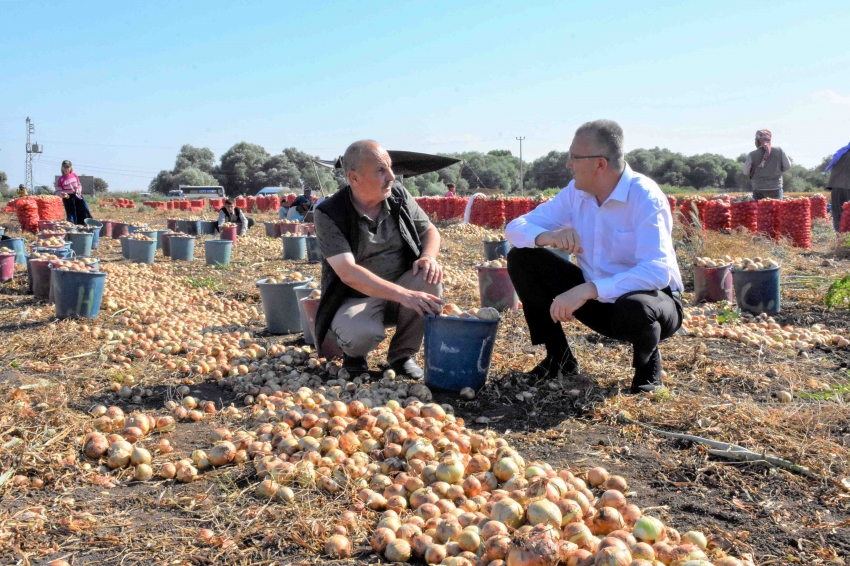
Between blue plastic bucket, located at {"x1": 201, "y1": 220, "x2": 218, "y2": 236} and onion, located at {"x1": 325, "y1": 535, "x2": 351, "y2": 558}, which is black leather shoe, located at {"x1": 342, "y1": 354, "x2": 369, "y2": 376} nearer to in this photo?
onion, located at {"x1": 325, "y1": 535, "x2": 351, "y2": 558}

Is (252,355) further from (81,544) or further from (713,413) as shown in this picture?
(713,413)

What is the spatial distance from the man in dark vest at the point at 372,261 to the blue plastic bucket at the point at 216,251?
6970mm

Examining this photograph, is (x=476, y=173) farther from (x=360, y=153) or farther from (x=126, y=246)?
(x=360, y=153)

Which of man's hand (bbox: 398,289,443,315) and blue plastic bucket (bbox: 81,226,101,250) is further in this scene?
blue plastic bucket (bbox: 81,226,101,250)

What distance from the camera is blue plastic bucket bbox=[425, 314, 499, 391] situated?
3514 millimetres

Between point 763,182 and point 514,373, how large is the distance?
9.29 m

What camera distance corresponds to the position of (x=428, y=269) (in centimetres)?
383

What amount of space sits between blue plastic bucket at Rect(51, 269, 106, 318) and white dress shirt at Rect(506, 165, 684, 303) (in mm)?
4089

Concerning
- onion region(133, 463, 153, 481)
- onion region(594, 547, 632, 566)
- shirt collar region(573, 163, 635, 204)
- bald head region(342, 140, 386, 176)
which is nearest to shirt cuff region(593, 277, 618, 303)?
shirt collar region(573, 163, 635, 204)

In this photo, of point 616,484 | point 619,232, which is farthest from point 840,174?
point 616,484

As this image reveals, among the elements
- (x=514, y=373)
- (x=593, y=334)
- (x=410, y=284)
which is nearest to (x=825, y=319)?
(x=593, y=334)

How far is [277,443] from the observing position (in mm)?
2859

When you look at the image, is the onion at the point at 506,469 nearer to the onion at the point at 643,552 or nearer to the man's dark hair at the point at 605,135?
the onion at the point at 643,552

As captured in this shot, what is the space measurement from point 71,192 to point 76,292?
8954 mm
